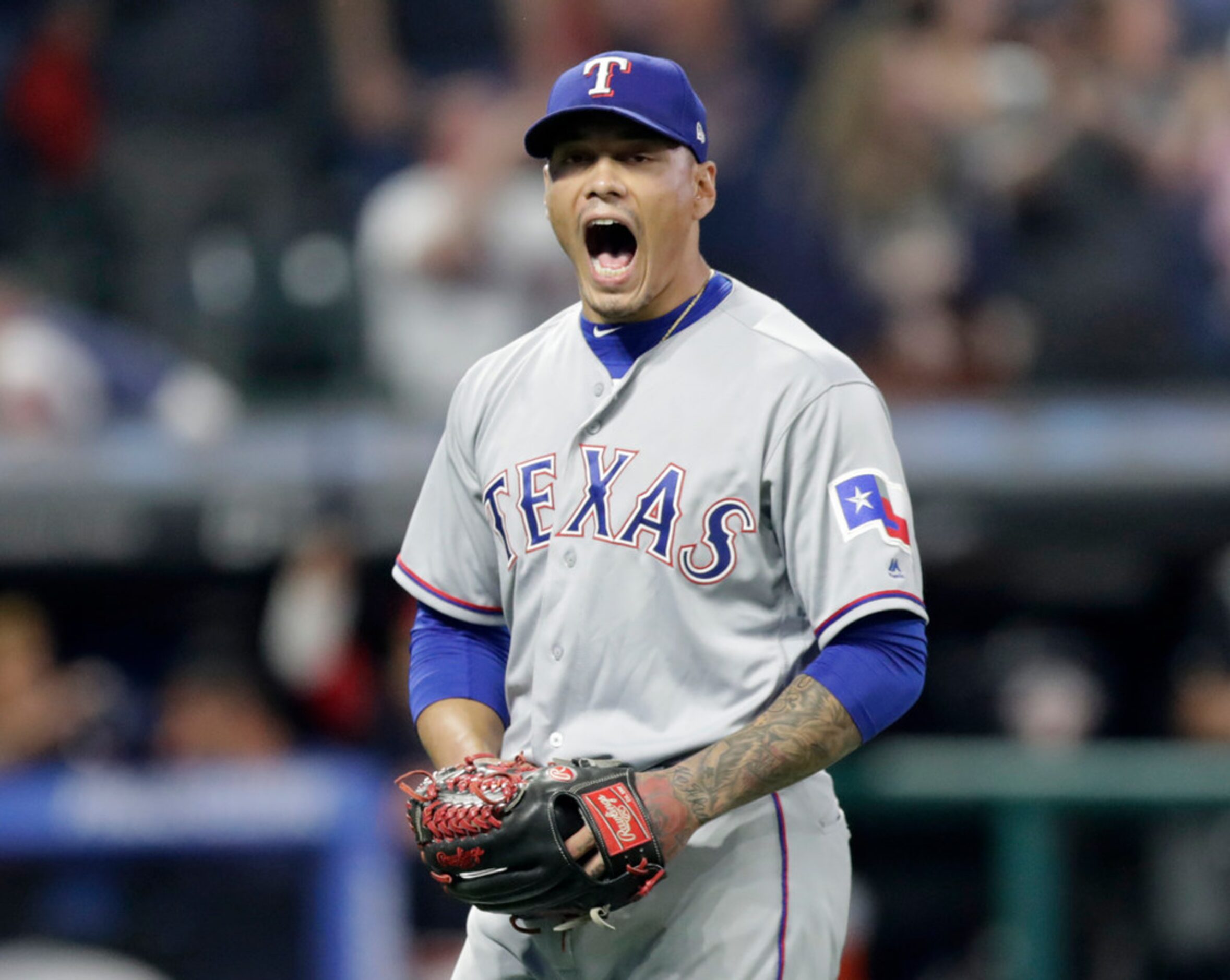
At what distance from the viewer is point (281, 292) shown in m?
5.66

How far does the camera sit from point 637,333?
2.22 m

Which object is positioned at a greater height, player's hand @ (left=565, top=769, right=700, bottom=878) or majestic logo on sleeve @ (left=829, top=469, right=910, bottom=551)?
majestic logo on sleeve @ (left=829, top=469, right=910, bottom=551)

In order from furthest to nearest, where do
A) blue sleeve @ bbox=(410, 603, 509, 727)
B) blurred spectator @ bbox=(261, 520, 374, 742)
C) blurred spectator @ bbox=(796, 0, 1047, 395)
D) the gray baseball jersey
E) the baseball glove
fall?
1. blurred spectator @ bbox=(796, 0, 1047, 395)
2. blurred spectator @ bbox=(261, 520, 374, 742)
3. blue sleeve @ bbox=(410, 603, 509, 727)
4. the gray baseball jersey
5. the baseball glove

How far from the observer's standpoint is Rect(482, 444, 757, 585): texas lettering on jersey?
6.78 ft

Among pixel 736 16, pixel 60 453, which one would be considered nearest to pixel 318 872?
pixel 60 453

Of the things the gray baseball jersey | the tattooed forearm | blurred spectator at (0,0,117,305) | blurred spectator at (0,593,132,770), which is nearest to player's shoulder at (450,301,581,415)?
the gray baseball jersey

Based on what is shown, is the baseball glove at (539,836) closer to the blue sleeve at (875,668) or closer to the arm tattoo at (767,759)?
the arm tattoo at (767,759)

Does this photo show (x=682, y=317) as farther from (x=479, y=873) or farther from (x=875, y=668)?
(x=479, y=873)

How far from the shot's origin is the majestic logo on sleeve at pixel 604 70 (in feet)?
6.79

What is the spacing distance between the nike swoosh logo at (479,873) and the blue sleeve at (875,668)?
40cm

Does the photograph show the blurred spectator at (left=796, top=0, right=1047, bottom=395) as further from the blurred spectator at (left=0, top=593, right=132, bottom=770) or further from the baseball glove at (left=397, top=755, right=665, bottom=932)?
the baseball glove at (left=397, top=755, right=665, bottom=932)

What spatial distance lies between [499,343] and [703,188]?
11.0 ft

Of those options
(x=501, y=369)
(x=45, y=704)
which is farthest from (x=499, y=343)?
(x=501, y=369)

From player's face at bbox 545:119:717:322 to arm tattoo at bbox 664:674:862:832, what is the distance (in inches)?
20.2
